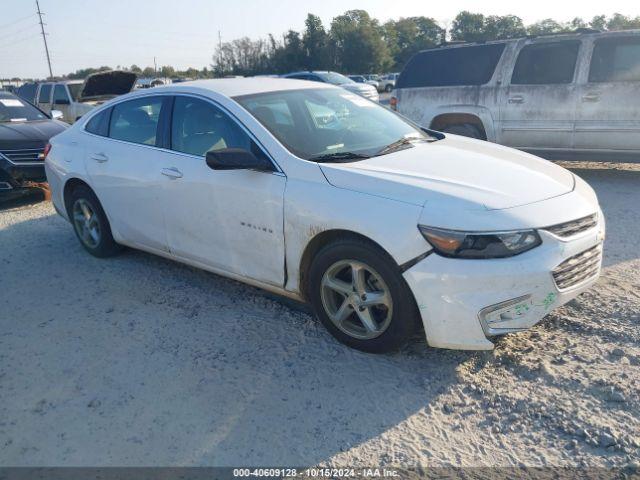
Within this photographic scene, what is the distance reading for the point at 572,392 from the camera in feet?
9.32

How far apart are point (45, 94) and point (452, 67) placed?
1214cm

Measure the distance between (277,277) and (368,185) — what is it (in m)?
0.96

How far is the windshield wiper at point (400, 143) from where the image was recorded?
3780 millimetres

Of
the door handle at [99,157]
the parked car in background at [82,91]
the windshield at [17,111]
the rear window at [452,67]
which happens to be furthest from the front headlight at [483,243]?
the parked car in background at [82,91]

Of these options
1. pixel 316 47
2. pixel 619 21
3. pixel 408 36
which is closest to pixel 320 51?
pixel 316 47

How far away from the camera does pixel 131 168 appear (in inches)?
177

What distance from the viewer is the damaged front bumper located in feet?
9.17

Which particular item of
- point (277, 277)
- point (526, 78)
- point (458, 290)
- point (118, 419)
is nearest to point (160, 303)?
point (277, 277)

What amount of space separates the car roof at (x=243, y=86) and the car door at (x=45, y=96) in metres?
12.4

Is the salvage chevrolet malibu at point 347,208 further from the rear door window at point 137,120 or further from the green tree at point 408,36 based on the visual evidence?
the green tree at point 408,36

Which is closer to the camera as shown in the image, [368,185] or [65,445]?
[65,445]

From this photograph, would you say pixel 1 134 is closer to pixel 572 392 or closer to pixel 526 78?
pixel 526 78

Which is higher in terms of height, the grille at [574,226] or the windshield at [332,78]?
the windshield at [332,78]

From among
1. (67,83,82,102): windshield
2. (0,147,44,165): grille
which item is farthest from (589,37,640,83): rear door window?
(67,83,82,102): windshield
